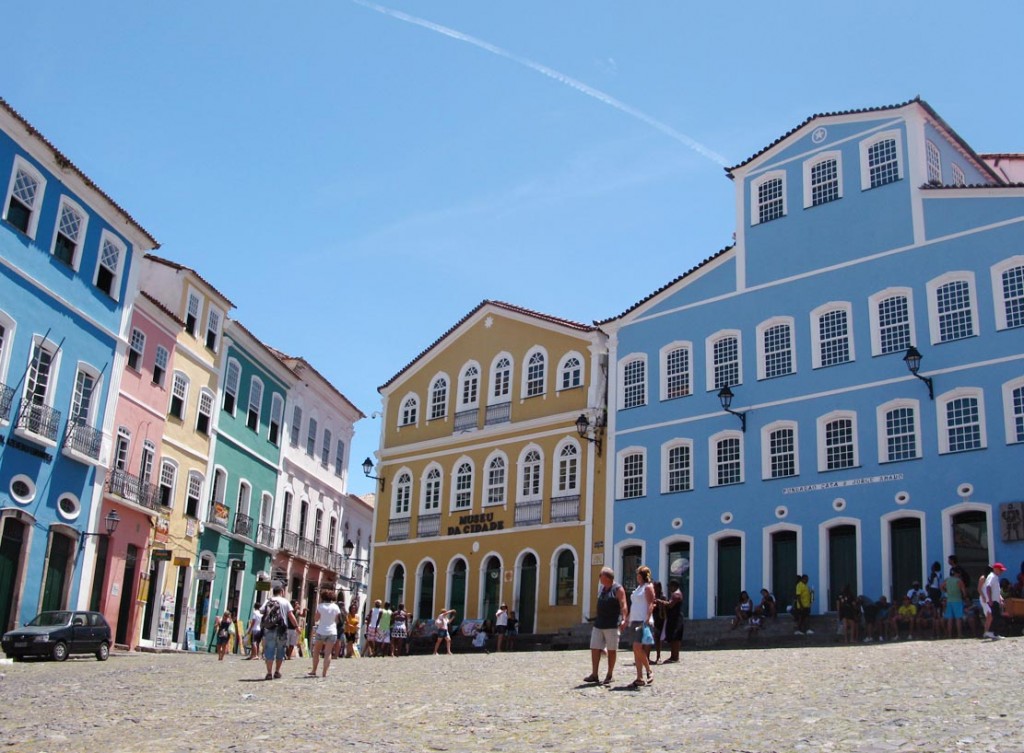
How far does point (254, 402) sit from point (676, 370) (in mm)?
16844

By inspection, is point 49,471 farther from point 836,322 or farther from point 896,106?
point 896,106

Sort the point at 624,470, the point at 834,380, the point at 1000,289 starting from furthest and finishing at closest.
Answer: the point at 624,470
the point at 834,380
the point at 1000,289

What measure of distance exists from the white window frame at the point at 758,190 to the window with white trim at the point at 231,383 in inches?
748

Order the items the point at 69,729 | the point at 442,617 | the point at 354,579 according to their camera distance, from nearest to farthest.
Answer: the point at 69,729, the point at 442,617, the point at 354,579

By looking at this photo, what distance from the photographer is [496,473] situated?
39.9 meters

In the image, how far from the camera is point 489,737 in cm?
1218

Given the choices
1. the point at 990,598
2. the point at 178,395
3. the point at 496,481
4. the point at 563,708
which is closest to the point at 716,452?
the point at 496,481

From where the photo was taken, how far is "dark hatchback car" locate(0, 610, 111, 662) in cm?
2542

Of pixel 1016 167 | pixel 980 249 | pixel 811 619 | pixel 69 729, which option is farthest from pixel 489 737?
pixel 1016 167

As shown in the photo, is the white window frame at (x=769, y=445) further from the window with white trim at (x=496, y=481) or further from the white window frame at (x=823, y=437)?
the window with white trim at (x=496, y=481)

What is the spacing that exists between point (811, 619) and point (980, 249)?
9.95m

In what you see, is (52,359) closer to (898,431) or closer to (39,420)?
(39,420)

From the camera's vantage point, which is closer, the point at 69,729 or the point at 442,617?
the point at 69,729

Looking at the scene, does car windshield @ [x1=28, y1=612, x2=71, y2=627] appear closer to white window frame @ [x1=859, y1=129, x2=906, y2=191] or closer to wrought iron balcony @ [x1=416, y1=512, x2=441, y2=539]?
wrought iron balcony @ [x1=416, y1=512, x2=441, y2=539]
